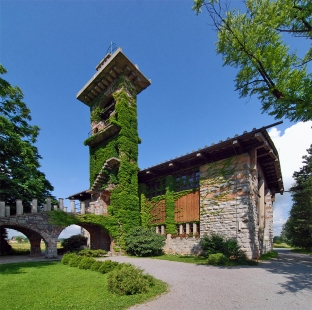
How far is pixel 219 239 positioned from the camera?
1268cm

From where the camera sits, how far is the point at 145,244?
15.6 metres

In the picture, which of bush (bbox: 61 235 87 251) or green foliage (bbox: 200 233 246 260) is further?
bush (bbox: 61 235 87 251)

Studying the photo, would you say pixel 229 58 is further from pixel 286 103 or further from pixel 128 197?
pixel 128 197

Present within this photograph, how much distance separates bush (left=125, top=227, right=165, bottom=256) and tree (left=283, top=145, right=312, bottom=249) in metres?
16.4

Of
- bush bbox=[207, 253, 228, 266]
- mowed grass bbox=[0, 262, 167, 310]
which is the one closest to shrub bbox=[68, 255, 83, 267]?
mowed grass bbox=[0, 262, 167, 310]

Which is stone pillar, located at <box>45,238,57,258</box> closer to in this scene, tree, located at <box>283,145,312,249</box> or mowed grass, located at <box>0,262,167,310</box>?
mowed grass, located at <box>0,262,167,310</box>

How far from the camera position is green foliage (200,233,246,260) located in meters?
12.0

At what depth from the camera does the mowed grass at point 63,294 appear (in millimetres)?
5371

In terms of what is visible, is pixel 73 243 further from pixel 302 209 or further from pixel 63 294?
pixel 302 209

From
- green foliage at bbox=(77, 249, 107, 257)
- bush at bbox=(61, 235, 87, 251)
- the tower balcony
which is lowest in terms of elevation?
bush at bbox=(61, 235, 87, 251)

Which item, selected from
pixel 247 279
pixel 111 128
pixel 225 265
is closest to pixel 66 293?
pixel 247 279

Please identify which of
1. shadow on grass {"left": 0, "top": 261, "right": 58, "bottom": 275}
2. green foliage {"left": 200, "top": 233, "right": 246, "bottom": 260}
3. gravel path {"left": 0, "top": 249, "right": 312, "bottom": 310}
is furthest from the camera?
green foliage {"left": 200, "top": 233, "right": 246, "bottom": 260}

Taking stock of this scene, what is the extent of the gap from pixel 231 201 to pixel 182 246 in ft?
16.6

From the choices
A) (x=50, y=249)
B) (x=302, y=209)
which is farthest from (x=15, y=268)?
(x=302, y=209)
